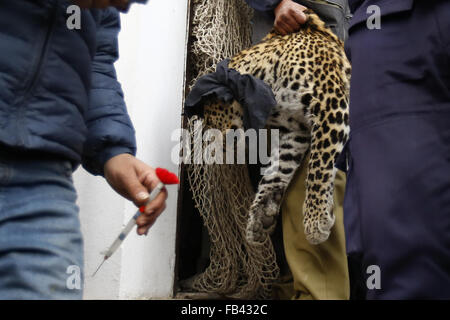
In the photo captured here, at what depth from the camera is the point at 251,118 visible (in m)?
1.96

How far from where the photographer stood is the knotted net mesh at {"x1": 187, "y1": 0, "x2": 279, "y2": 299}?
2551 millimetres

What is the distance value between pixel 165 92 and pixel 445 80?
5.64ft

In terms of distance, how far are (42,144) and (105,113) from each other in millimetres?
252

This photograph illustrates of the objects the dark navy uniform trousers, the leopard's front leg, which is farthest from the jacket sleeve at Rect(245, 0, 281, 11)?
the dark navy uniform trousers

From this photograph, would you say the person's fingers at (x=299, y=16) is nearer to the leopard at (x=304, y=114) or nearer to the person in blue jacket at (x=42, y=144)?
the leopard at (x=304, y=114)

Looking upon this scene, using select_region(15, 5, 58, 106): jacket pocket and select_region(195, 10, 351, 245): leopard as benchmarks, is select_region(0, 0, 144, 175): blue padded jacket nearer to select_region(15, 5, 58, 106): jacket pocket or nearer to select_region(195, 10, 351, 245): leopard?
select_region(15, 5, 58, 106): jacket pocket

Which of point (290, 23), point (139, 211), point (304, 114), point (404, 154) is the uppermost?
point (290, 23)

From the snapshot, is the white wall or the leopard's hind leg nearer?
the leopard's hind leg

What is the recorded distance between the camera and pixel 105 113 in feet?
3.34

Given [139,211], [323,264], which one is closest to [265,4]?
[323,264]

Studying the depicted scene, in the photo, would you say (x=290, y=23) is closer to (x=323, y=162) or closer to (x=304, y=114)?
(x=304, y=114)

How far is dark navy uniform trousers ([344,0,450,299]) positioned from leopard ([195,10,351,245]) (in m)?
0.76
